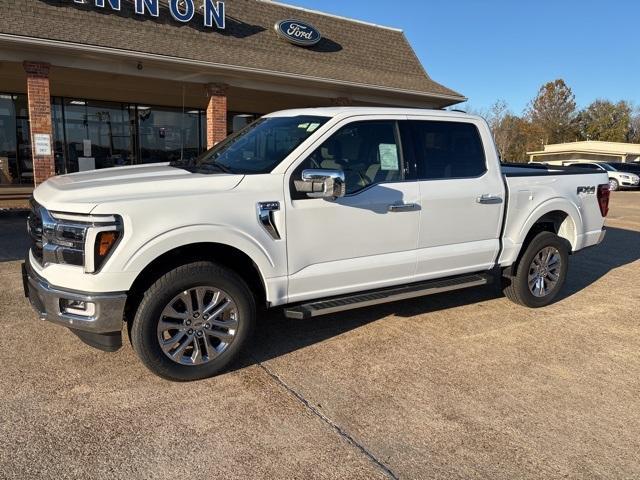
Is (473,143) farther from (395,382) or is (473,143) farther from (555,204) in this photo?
(395,382)

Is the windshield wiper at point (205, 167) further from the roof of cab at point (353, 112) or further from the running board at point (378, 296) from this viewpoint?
the running board at point (378, 296)

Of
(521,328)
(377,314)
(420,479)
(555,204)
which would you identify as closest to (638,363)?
(521,328)

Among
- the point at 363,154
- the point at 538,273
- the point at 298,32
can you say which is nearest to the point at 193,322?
the point at 363,154

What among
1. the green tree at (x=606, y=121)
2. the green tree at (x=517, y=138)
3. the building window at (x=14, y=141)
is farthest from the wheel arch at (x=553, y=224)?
the green tree at (x=606, y=121)

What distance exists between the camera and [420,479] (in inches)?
104

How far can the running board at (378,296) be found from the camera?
12.8ft

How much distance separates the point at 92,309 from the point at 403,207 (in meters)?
2.51

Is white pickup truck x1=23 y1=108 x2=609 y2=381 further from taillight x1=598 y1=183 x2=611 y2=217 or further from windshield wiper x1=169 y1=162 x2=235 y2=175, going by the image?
taillight x1=598 y1=183 x2=611 y2=217

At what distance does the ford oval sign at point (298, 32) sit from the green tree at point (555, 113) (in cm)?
5959

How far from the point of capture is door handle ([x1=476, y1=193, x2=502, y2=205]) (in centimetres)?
477

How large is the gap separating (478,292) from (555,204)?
4.40 feet

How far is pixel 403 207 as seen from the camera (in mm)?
4262

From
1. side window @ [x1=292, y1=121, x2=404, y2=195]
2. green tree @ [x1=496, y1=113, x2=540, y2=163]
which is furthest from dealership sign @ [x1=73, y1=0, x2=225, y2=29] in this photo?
green tree @ [x1=496, y1=113, x2=540, y2=163]

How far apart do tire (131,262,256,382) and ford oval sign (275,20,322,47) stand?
12.9 m
